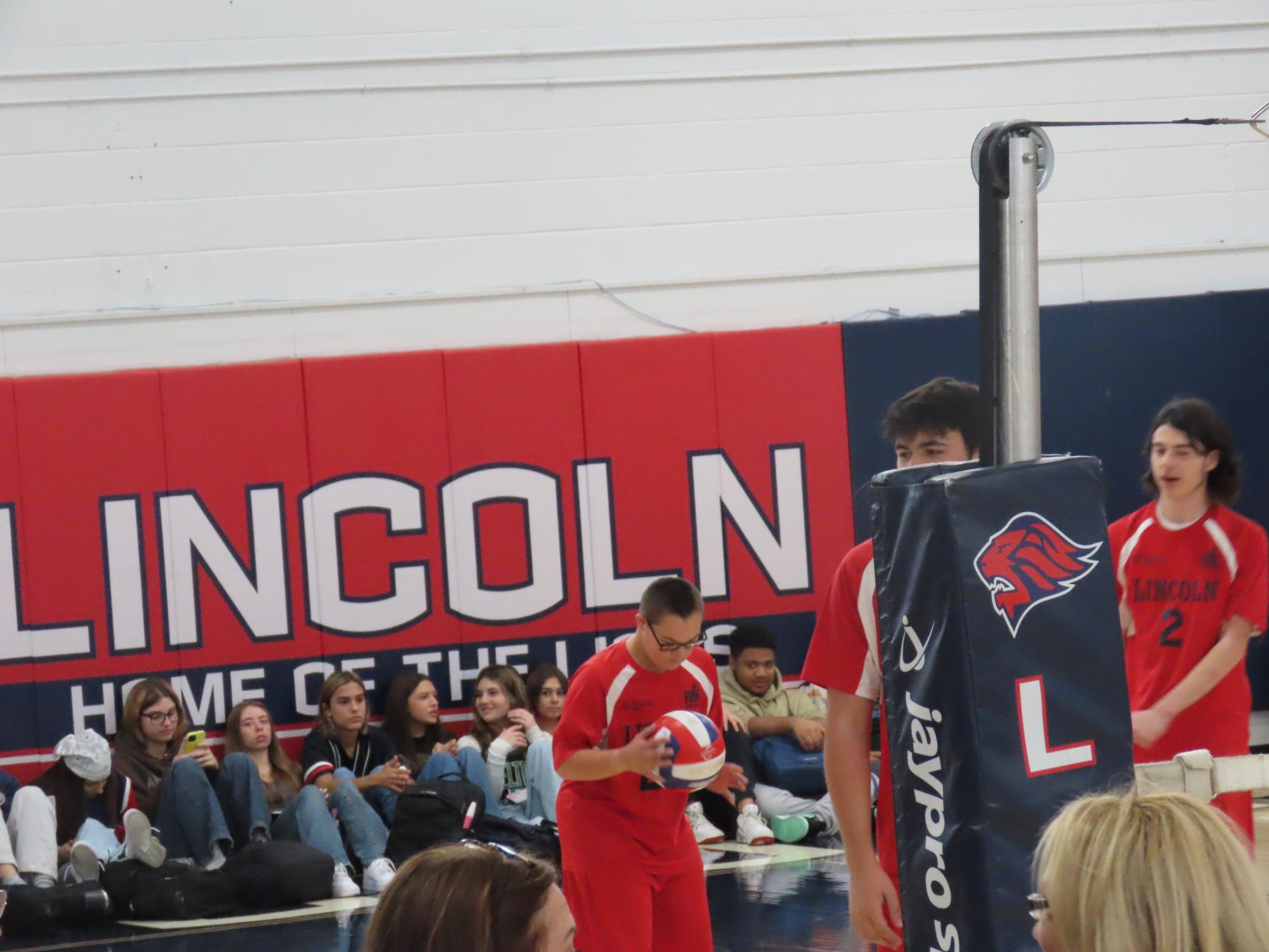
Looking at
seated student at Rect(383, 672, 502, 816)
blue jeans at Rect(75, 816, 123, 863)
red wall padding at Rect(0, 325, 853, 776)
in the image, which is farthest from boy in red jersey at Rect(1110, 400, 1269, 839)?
A: blue jeans at Rect(75, 816, 123, 863)

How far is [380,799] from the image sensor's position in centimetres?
810

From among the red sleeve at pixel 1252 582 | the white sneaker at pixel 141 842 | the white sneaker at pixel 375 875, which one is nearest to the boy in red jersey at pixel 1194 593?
the red sleeve at pixel 1252 582

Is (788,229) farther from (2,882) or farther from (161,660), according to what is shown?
(2,882)

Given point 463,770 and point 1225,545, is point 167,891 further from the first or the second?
point 1225,545

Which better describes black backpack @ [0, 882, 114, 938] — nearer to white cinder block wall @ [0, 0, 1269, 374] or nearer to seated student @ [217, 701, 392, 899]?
seated student @ [217, 701, 392, 899]

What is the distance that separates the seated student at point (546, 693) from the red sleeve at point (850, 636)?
5795 millimetres

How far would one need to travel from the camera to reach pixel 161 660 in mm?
8734

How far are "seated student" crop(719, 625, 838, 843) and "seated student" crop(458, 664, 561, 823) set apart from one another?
1165 millimetres

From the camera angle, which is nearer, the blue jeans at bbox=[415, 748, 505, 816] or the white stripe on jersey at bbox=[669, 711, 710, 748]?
the white stripe on jersey at bbox=[669, 711, 710, 748]

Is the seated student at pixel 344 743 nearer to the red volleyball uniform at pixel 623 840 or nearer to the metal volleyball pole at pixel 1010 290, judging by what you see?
the red volleyball uniform at pixel 623 840

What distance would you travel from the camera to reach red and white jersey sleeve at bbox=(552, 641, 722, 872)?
4.17 m

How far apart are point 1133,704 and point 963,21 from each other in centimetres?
615

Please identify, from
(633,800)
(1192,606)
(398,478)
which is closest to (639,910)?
(633,800)

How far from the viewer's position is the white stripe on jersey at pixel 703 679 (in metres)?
4.57
